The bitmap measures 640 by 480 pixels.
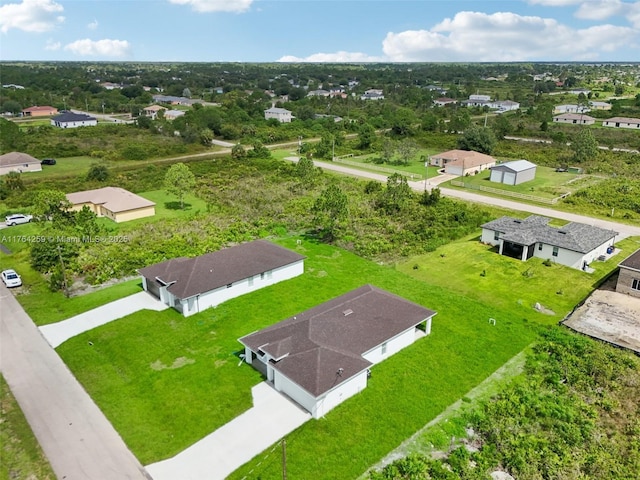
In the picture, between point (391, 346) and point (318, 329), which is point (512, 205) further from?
point (318, 329)

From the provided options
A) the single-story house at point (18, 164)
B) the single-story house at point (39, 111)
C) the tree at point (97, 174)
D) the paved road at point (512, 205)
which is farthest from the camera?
the single-story house at point (39, 111)

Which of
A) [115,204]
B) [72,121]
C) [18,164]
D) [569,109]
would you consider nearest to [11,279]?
[115,204]

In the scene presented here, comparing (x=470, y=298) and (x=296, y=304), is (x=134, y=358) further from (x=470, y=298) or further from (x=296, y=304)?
(x=470, y=298)

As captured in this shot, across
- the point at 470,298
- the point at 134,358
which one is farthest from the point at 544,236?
the point at 134,358

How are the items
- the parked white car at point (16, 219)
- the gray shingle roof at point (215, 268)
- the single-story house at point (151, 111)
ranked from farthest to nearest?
1. the single-story house at point (151, 111)
2. the parked white car at point (16, 219)
3. the gray shingle roof at point (215, 268)

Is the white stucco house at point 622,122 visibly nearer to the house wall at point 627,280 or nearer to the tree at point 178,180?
the house wall at point 627,280

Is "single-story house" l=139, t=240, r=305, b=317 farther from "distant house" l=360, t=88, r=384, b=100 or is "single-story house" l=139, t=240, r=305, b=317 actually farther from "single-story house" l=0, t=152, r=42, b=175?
"distant house" l=360, t=88, r=384, b=100

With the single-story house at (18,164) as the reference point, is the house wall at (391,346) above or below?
below

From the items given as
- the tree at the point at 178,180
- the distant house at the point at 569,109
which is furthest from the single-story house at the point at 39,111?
the distant house at the point at 569,109
